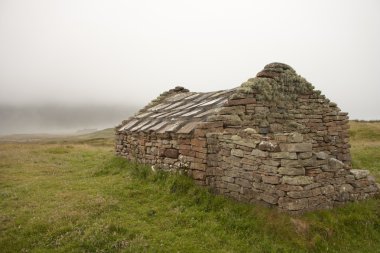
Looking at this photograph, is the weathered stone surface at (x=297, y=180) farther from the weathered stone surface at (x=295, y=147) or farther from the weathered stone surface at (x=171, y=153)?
the weathered stone surface at (x=171, y=153)

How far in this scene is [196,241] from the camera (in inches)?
268

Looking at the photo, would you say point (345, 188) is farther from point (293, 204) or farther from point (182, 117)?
point (182, 117)

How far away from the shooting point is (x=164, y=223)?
25.2 ft

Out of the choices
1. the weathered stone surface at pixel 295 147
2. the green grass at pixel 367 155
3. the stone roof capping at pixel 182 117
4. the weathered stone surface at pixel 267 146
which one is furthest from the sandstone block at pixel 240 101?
the green grass at pixel 367 155

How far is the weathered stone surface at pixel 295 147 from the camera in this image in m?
7.05

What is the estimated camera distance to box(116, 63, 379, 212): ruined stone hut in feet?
23.6

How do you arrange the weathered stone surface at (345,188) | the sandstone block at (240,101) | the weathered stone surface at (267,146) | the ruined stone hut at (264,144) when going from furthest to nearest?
the sandstone block at (240,101), the weathered stone surface at (345,188), the weathered stone surface at (267,146), the ruined stone hut at (264,144)

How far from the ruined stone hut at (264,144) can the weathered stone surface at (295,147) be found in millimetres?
17

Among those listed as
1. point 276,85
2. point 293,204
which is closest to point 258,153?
point 293,204

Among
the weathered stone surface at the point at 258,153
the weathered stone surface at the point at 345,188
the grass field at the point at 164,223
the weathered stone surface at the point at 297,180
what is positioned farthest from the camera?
the weathered stone surface at the point at 345,188

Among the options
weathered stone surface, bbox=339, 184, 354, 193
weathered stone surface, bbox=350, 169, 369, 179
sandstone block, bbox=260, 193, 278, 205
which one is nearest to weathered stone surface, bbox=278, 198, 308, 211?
sandstone block, bbox=260, 193, 278, 205

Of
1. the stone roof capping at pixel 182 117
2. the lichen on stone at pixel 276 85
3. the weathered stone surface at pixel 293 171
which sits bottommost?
the weathered stone surface at pixel 293 171

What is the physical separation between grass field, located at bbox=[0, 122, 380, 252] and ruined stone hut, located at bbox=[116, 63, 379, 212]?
0.40m

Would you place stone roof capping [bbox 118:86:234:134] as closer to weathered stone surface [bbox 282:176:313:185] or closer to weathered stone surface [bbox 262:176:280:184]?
weathered stone surface [bbox 262:176:280:184]
